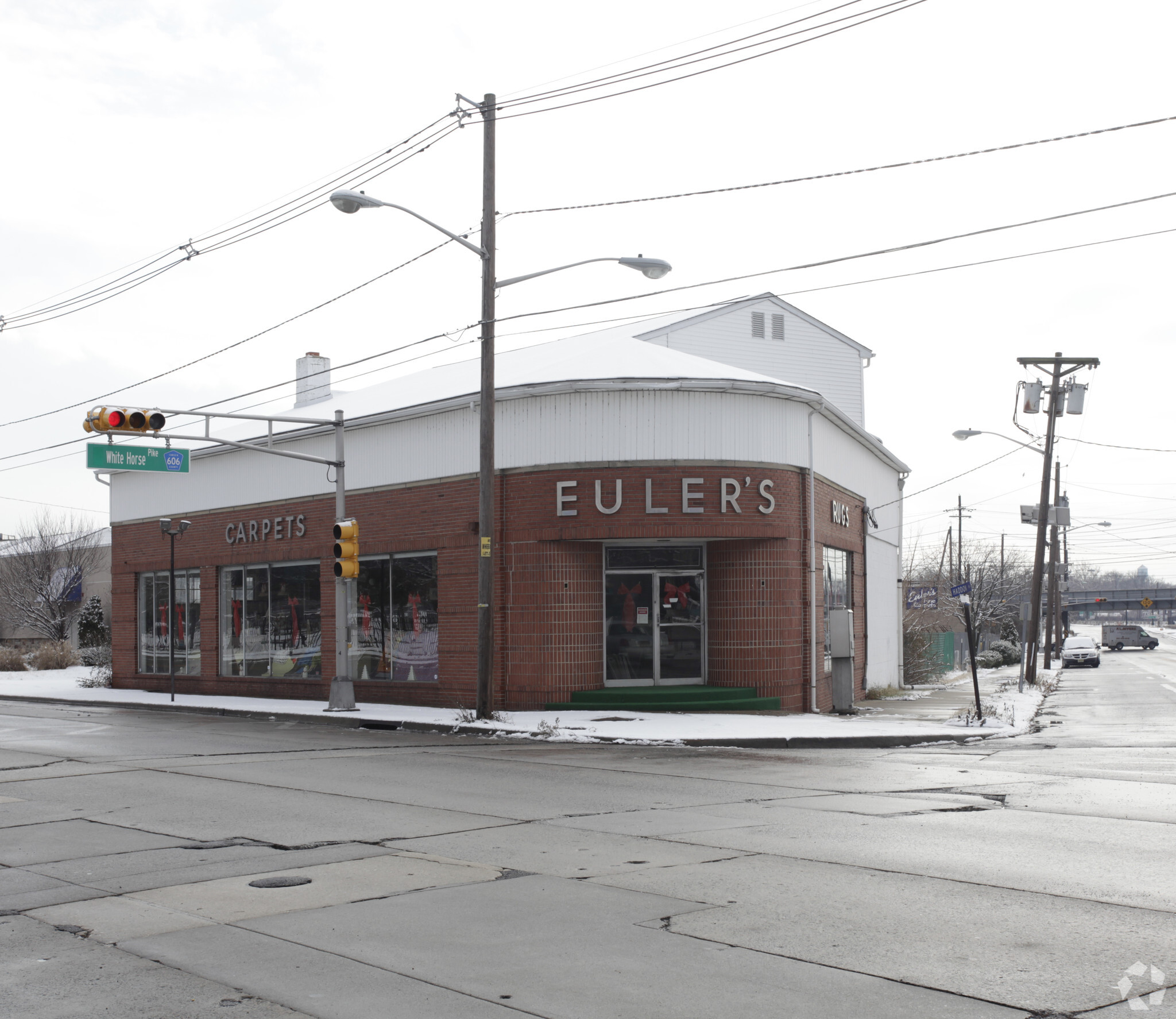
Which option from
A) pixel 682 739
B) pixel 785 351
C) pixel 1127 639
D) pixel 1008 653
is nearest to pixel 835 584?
pixel 682 739

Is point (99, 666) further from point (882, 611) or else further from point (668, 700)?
point (668, 700)

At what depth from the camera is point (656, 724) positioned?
1988 cm

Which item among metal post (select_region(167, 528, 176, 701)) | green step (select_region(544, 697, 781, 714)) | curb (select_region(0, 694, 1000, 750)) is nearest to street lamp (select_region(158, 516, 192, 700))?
metal post (select_region(167, 528, 176, 701))

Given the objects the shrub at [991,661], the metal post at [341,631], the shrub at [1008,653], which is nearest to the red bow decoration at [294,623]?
the metal post at [341,631]

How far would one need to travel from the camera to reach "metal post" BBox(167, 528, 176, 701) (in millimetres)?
29266

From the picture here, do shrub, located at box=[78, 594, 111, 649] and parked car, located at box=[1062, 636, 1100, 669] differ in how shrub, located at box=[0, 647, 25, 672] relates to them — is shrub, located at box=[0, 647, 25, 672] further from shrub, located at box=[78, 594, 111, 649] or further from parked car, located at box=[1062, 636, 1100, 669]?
parked car, located at box=[1062, 636, 1100, 669]

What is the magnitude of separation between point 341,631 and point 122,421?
5882mm

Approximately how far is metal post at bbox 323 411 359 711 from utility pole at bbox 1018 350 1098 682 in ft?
76.1

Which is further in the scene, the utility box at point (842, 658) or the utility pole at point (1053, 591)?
the utility pole at point (1053, 591)

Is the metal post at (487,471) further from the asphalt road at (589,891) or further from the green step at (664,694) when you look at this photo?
the asphalt road at (589,891)

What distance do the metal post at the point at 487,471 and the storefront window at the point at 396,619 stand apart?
3.57 m

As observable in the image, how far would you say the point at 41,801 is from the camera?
12.0m

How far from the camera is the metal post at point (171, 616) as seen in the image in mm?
29266

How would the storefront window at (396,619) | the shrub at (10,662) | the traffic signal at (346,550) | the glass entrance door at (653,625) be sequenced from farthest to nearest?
1. the shrub at (10,662)
2. the storefront window at (396,619)
3. the glass entrance door at (653,625)
4. the traffic signal at (346,550)
